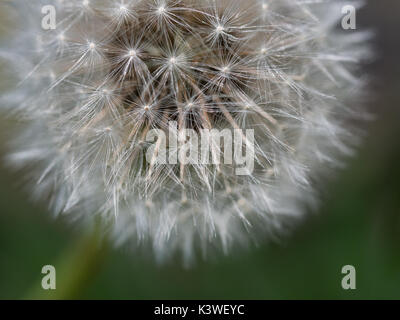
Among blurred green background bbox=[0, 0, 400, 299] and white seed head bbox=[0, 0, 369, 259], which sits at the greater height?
white seed head bbox=[0, 0, 369, 259]

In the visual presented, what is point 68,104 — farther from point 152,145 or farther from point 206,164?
point 206,164

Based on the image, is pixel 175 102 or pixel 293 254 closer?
pixel 175 102

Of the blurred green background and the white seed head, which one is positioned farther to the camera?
the blurred green background

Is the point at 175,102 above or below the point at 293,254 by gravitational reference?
above

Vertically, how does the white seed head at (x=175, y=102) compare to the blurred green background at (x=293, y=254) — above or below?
above
